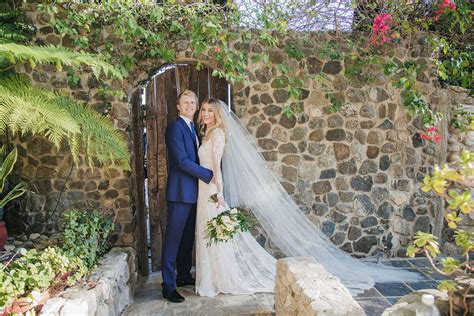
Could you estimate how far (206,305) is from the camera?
11.3 ft

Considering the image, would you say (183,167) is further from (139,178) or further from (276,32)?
(276,32)

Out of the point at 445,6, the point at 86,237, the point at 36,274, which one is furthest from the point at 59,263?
the point at 445,6

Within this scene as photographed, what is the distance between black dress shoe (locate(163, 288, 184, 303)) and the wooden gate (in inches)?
33.3

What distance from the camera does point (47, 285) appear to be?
2529 millimetres

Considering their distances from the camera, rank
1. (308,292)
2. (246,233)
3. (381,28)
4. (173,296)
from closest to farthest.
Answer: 1. (308,292)
2. (173,296)
3. (246,233)
4. (381,28)

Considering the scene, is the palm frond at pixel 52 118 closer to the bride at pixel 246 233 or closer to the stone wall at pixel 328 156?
the bride at pixel 246 233

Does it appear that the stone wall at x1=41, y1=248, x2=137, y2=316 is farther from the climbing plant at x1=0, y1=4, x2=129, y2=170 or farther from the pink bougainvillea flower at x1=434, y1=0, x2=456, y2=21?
the pink bougainvillea flower at x1=434, y1=0, x2=456, y2=21

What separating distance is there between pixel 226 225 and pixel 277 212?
0.74m

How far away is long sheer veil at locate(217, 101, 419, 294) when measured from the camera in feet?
12.5

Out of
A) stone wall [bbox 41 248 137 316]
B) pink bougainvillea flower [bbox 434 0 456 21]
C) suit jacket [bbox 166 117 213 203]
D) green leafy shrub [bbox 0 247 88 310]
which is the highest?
pink bougainvillea flower [bbox 434 0 456 21]

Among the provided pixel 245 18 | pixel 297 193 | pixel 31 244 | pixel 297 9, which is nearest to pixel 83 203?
pixel 31 244

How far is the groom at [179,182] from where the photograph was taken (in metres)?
3.58

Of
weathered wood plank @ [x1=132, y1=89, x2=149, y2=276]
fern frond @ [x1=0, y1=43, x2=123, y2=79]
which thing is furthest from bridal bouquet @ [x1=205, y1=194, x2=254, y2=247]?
fern frond @ [x1=0, y1=43, x2=123, y2=79]

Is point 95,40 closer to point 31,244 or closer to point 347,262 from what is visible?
point 31,244
